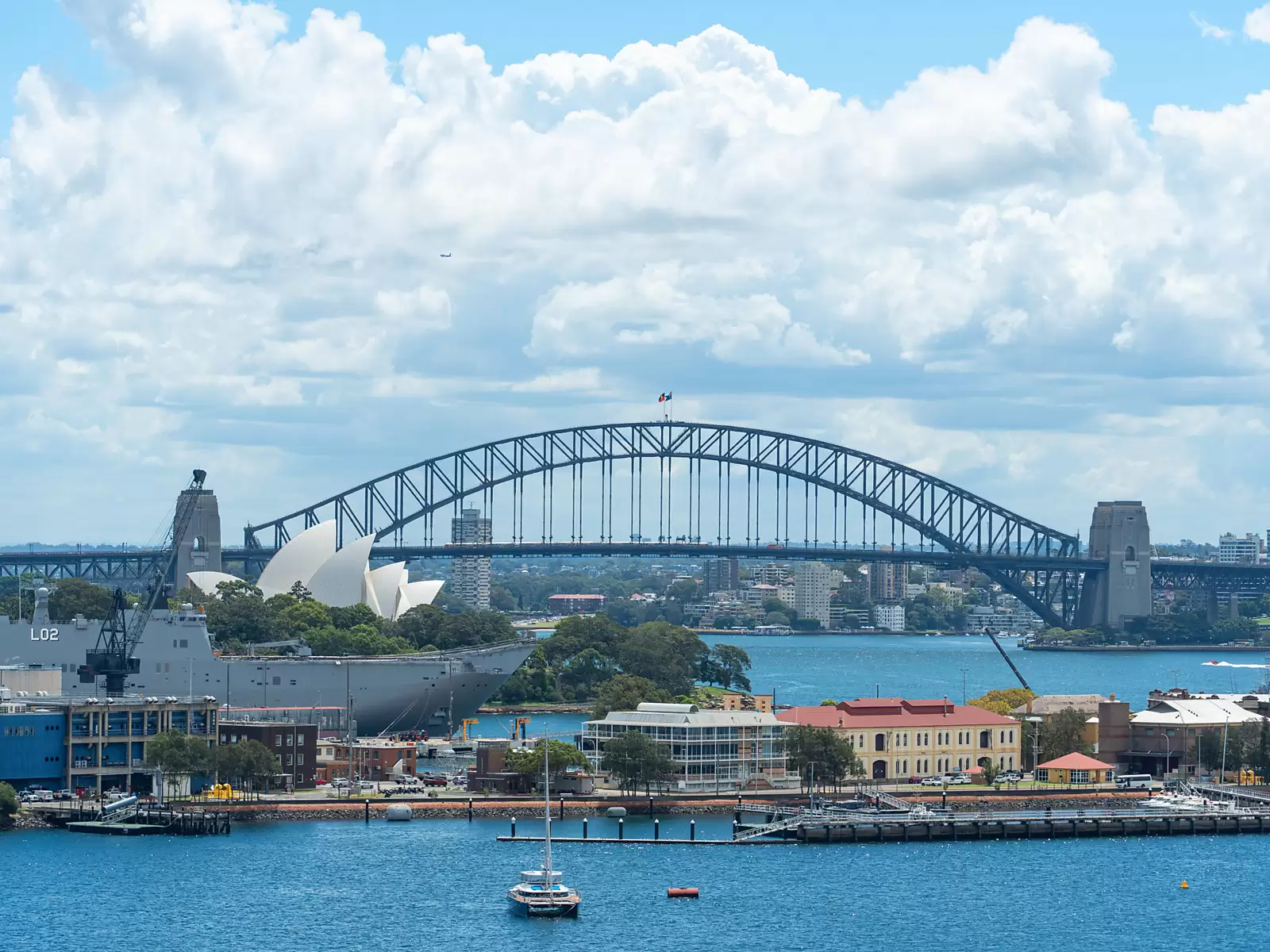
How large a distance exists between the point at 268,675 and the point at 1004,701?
25894 millimetres

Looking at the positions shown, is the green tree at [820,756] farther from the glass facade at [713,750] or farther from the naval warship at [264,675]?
the naval warship at [264,675]

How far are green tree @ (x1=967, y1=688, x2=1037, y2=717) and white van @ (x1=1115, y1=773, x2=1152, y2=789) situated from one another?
27.4 ft

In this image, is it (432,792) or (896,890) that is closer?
(896,890)

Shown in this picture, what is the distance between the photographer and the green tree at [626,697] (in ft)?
284

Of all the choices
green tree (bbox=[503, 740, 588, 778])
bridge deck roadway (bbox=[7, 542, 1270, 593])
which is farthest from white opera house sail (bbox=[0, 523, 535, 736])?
bridge deck roadway (bbox=[7, 542, 1270, 593])

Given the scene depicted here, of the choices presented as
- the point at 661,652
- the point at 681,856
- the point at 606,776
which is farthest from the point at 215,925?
the point at 661,652

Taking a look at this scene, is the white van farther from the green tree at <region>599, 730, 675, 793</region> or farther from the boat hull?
the boat hull

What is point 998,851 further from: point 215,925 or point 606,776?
point 215,925

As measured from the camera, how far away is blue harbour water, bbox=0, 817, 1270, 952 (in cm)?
5094

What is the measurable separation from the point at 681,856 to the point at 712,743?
462 inches

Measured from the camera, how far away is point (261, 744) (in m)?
69.2

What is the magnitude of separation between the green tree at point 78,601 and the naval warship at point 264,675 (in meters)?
32.2

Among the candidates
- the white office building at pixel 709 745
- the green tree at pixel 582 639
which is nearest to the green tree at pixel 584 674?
the green tree at pixel 582 639

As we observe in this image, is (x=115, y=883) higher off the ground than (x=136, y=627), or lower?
lower
